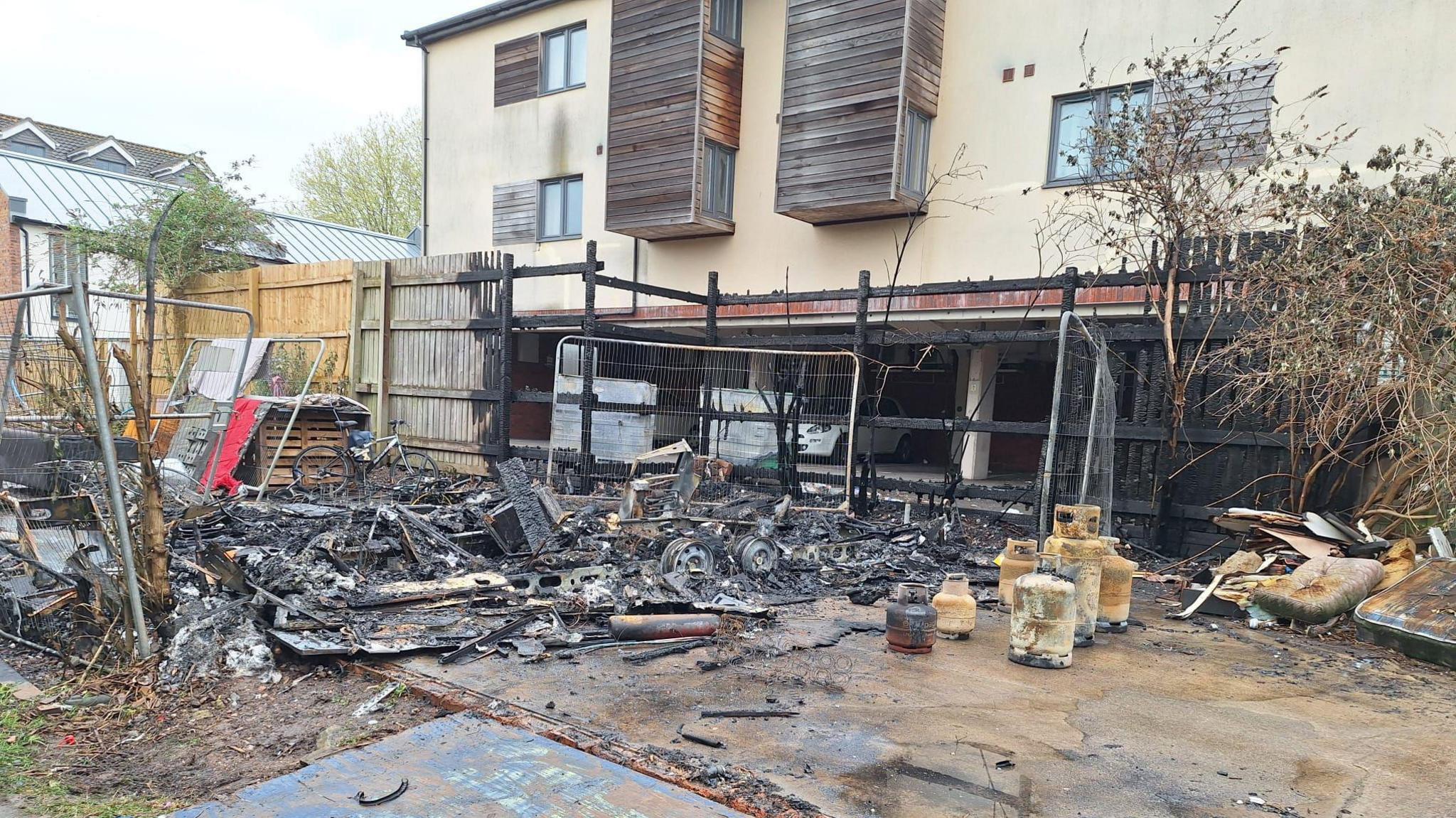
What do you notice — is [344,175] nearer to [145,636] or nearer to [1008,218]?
[1008,218]

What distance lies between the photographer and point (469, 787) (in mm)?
3010

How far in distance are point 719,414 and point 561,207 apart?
8209 millimetres

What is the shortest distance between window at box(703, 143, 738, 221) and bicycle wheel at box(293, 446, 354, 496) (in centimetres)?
710

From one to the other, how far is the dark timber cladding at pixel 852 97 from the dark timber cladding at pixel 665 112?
4.94 ft

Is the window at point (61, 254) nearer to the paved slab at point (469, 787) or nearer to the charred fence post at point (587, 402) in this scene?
the charred fence post at point (587, 402)

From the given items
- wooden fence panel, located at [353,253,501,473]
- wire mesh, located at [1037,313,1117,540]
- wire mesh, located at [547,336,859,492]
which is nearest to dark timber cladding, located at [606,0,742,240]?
wooden fence panel, located at [353,253,501,473]

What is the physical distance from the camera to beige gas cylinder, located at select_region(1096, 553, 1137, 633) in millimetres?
5344

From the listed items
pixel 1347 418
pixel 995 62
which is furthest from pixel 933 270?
pixel 1347 418

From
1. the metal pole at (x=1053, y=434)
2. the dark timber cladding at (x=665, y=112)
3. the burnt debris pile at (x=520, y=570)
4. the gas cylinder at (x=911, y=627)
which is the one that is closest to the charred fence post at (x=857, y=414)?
the burnt debris pile at (x=520, y=570)

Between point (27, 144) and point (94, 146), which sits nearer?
point (27, 144)

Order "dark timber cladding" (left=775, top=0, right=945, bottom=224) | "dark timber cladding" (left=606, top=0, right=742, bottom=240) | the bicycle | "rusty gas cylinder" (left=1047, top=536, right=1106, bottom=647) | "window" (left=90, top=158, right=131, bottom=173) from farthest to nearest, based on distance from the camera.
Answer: "window" (left=90, top=158, right=131, bottom=173), "dark timber cladding" (left=606, top=0, right=742, bottom=240), "dark timber cladding" (left=775, top=0, right=945, bottom=224), the bicycle, "rusty gas cylinder" (left=1047, top=536, right=1106, bottom=647)

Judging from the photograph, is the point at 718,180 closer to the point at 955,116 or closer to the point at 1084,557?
the point at 955,116

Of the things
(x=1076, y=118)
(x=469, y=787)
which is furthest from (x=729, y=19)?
(x=469, y=787)

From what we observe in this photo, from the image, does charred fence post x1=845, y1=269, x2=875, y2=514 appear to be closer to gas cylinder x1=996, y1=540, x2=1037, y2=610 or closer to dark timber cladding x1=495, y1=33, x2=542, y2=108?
gas cylinder x1=996, y1=540, x2=1037, y2=610
